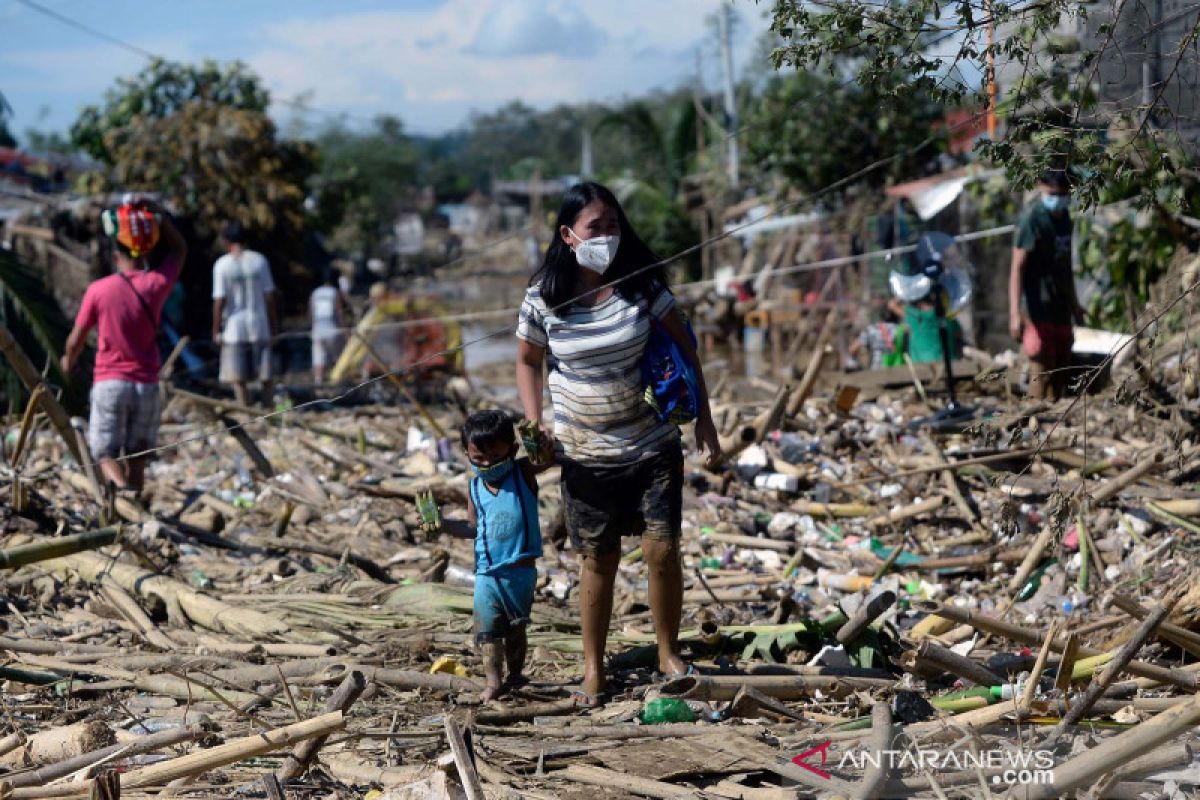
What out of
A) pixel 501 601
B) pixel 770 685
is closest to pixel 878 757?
pixel 770 685

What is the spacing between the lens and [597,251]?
178 inches

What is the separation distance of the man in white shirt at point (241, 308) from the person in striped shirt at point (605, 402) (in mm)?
6948

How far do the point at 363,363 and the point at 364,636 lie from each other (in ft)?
28.7

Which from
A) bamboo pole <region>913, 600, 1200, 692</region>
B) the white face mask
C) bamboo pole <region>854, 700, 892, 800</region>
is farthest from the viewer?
the white face mask

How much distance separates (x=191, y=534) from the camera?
22.8 ft

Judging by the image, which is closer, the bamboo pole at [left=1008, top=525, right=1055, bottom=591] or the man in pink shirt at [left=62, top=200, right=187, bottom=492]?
the bamboo pole at [left=1008, top=525, right=1055, bottom=591]

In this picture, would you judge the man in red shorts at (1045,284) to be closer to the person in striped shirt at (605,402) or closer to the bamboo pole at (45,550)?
the person in striped shirt at (605,402)

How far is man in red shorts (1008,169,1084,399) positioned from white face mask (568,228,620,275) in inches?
163

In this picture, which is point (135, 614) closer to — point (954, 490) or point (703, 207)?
point (954, 490)

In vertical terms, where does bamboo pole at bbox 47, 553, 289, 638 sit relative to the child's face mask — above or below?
below

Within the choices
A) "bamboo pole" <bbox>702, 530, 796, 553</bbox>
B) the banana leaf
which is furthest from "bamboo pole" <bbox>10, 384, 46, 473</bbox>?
"bamboo pole" <bbox>702, 530, 796, 553</bbox>

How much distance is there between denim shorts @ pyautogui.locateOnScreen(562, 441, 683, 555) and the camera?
15.1 ft

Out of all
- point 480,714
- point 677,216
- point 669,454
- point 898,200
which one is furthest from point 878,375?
point 677,216

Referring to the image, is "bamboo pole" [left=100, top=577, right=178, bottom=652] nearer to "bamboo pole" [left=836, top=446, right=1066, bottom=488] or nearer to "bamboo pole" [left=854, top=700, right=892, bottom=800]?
"bamboo pole" [left=854, top=700, right=892, bottom=800]
